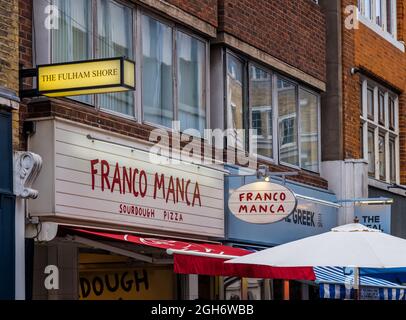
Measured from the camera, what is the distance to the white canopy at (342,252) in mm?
11055

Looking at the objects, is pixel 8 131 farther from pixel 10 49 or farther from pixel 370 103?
pixel 370 103

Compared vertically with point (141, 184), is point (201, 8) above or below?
above

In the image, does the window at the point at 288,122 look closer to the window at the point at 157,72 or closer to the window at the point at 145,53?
the window at the point at 145,53

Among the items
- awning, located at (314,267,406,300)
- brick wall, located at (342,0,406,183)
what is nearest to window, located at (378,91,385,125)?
brick wall, located at (342,0,406,183)

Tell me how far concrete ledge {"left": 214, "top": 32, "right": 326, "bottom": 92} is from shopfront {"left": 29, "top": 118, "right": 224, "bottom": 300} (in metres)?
2.15

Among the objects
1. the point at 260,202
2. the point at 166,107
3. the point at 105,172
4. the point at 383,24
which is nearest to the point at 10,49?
the point at 105,172

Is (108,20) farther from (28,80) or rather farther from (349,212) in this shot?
(349,212)

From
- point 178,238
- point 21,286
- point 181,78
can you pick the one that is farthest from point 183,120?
point 21,286

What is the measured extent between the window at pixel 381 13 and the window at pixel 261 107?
4855mm

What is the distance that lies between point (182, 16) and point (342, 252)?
5477 millimetres

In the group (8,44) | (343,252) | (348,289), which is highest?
(8,44)

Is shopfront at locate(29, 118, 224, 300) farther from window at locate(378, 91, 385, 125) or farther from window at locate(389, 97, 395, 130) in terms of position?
window at locate(389, 97, 395, 130)

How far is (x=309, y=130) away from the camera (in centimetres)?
2031

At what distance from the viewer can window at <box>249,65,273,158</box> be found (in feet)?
59.2
